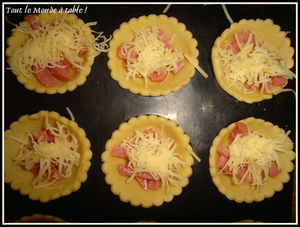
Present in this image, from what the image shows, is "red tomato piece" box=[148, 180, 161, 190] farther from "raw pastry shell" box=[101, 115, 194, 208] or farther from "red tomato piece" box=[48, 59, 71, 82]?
"red tomato piece" box=[48, 59, 71, 82]

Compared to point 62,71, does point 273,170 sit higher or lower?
lower

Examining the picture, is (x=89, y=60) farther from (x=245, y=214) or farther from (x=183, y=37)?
(x=245, y=214)

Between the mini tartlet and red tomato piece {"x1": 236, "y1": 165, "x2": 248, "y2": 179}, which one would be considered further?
the mini tartlet

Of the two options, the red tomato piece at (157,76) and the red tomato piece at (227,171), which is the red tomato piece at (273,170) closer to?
the red tomato piece at (227,171)

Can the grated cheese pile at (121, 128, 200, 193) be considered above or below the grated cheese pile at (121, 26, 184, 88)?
below

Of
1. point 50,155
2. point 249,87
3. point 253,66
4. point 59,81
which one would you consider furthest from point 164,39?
point 50,155

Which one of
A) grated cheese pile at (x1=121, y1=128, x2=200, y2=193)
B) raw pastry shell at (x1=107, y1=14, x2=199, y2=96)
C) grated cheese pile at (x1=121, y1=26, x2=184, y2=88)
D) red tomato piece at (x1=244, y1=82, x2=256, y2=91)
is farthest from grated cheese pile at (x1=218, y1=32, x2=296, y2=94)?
grated cheese pile at (x1=121, y1=128, x2=200, y2=193)

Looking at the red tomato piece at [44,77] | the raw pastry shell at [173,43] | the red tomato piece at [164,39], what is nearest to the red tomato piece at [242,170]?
the raw pastry shell at [173,43]

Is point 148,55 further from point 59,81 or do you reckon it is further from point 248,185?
point 248,185
